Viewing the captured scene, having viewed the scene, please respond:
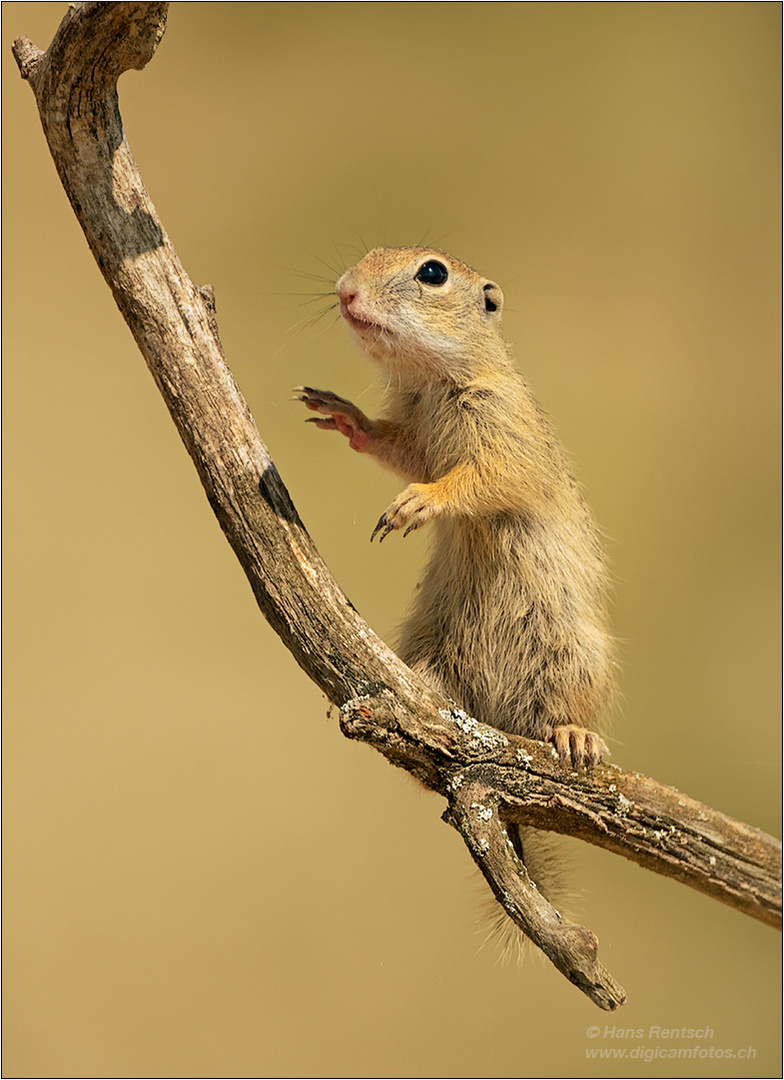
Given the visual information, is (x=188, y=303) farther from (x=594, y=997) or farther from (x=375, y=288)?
(x=594, y=997)

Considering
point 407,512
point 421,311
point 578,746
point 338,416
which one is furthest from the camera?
point 338,416

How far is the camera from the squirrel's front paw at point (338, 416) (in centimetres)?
240

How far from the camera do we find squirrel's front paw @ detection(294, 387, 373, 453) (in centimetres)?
240

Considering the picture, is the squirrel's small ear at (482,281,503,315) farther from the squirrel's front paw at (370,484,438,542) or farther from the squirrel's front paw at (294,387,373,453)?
the squirrel's front paw at (370,484,438,542)

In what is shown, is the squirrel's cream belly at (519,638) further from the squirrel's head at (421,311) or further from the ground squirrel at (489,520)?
the squirrel's head at (421,311)

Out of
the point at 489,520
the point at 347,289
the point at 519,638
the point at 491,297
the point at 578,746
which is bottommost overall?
the point at 578,746

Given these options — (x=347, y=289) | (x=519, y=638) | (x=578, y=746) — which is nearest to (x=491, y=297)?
(x=347, y=289)

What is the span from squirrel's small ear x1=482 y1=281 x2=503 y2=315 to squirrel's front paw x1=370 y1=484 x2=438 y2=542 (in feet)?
2.20

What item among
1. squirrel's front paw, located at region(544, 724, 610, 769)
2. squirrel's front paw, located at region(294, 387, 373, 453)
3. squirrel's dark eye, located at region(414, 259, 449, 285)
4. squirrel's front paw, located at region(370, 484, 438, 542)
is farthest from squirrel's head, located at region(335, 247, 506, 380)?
squirrel's front paw, located at region(544, 724, 610, 769)

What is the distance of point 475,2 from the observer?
3479mm

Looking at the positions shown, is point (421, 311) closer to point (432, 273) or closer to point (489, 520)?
point (432, 273)

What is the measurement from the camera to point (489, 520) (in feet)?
7.74

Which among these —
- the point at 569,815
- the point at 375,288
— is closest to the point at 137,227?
the point at 375,288

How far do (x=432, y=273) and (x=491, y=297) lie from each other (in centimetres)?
23
